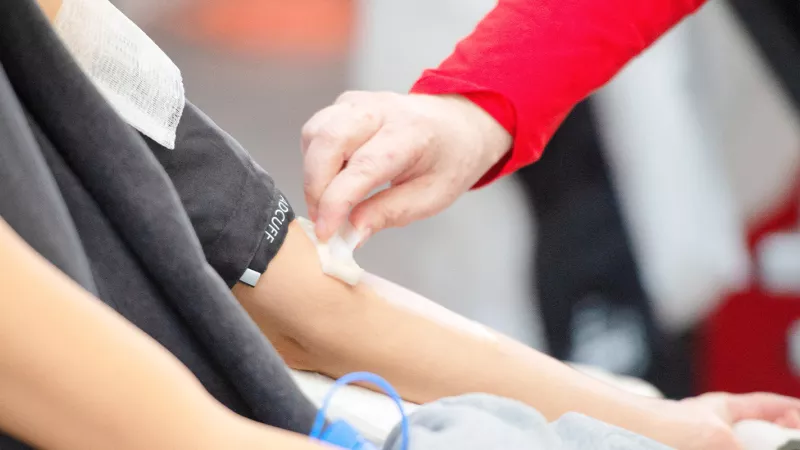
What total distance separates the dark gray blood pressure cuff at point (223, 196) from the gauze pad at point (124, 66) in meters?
0.02

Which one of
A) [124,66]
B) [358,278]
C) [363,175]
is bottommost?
[358,278]

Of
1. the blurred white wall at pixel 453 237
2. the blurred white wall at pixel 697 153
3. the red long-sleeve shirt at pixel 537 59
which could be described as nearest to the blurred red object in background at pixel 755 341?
the blurred white wall at pixel 697 153

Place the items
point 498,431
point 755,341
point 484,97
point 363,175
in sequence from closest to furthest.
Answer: point 498,431 → point 363,175 → point 484,97 → point 755,341

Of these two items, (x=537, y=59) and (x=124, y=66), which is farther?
(x=537, y=59)

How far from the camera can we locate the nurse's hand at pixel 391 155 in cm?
61

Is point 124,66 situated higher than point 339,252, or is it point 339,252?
point 124,66

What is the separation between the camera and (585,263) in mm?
1208

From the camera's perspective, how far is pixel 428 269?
49.3 inches

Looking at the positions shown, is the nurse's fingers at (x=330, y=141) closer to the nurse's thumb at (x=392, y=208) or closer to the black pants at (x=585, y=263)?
the nurse's thumb at (x=392, y=208)

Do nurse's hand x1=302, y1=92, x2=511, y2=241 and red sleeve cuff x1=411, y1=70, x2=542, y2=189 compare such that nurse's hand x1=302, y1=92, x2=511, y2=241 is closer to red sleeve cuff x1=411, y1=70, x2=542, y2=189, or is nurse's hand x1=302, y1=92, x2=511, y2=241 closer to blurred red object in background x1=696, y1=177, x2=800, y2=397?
red sleeve cuff x1=411, y1=70, x2=542, y2=189

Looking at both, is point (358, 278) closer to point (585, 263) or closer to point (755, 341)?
point (585, 263)

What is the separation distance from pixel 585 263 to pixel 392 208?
2.10ft

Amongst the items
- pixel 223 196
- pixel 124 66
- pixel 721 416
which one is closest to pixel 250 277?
pixel 223 196

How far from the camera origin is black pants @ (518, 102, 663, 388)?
114 cm
